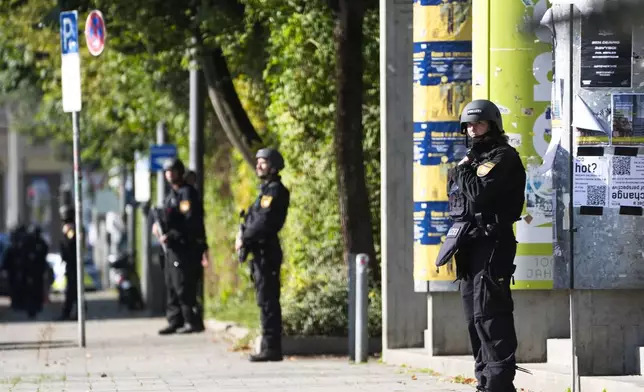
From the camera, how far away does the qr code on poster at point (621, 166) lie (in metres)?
9.01

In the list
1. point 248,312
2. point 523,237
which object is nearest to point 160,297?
point 248,312

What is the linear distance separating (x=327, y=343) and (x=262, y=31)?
4581 mm

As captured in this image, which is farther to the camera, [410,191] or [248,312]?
[248,312]

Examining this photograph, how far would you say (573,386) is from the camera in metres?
9.06

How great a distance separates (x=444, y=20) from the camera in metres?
11.7

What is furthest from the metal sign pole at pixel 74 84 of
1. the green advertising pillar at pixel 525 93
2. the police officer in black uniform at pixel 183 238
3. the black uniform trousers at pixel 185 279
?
the green advertising pillar at pixel 525 93

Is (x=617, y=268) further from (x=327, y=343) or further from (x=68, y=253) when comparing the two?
(x=68, y=253)

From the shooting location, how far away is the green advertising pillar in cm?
1016

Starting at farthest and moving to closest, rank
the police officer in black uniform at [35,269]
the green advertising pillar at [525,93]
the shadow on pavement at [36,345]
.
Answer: the police officer in black uniform at [35,269]
the shadow on pavement at [36,345]
the green advertising pillar at [525,93]

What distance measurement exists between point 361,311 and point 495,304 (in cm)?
417

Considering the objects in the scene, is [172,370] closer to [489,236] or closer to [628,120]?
[489,236]

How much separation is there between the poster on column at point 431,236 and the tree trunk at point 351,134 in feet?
9.08

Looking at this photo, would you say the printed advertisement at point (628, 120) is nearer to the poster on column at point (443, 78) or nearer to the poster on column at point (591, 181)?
the poster on column at point (591, 181)

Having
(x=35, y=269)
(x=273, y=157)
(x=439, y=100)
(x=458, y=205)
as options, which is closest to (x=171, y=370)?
(x=273, y=157)
